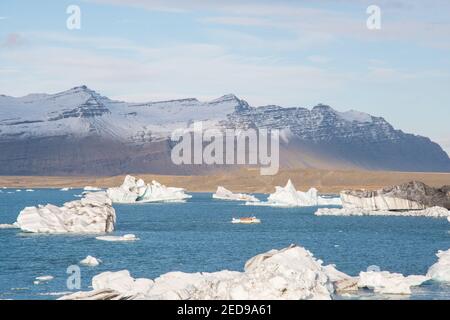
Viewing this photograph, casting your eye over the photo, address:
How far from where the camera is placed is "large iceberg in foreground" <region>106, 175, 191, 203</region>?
121 m

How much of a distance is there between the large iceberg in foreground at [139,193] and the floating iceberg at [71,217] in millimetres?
51856

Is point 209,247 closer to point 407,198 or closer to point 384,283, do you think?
point 384,283

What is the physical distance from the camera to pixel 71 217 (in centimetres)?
6469

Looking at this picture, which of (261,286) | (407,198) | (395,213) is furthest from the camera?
(395,213)

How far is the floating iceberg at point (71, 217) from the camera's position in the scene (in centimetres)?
6381

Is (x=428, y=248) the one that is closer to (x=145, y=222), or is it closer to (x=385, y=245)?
(x=385, y=245)

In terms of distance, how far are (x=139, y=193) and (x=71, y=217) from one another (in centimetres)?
6107

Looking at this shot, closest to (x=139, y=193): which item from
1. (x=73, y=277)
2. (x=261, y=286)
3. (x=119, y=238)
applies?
(x=119, y=238)

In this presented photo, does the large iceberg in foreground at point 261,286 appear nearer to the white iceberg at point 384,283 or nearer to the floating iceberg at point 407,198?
the white iceberg at point 384,283

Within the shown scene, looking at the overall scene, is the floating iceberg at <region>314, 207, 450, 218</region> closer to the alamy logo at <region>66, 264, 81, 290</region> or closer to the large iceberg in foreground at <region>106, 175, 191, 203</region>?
the large iceberg in foreground at <region>106, 175, 191, 203</region>

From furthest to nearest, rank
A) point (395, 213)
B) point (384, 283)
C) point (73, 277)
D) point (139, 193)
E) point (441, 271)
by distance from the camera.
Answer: point (139, 193) → point (395, 213) → point (73, 277) → point (441, 271) → point (384, 283)

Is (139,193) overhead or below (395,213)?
overhead

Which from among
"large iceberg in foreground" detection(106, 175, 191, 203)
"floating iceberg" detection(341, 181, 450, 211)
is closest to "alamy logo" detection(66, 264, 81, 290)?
"floating iceberg" detection(341, 181, 450, 211)

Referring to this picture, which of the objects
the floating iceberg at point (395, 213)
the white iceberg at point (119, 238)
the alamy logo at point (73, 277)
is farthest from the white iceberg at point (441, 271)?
the floating iceberg at point (395, 213)
